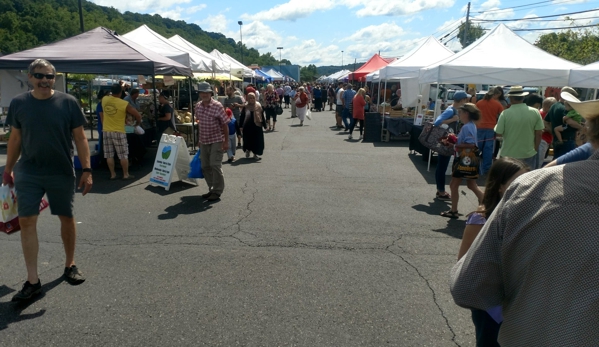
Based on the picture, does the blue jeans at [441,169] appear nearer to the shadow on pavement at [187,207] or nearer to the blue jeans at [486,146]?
the blue jeans at [486,146]

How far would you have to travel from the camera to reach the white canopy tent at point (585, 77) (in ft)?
30.7

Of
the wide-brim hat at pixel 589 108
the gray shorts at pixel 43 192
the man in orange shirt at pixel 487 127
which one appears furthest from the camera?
the man in orange shirt at pixel 487 127

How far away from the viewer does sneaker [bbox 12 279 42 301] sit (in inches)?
148

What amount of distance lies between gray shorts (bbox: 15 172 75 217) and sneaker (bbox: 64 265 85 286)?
0.52m

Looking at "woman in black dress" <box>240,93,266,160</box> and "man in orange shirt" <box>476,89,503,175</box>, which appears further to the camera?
"woman in black dress" <box>240,93,266,160</box>

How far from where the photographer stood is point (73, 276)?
4.21 metres

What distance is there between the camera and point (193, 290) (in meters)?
4.10

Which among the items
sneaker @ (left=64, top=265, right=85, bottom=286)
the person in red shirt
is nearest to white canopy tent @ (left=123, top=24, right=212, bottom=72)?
the person in red shirt

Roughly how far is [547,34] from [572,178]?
52706 mm

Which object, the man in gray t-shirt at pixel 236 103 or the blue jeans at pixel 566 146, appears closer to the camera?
the blue jeans at pixel 566 146

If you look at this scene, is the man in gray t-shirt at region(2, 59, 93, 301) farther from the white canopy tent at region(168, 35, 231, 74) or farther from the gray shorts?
the white canopy tent at region(168, 35, 231, 74)

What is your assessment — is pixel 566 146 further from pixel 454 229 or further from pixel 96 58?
pixel 96 58

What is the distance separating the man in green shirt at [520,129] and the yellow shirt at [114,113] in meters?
6.28

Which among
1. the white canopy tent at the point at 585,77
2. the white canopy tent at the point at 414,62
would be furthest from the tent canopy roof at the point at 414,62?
the white canopy tent at the point at 585,77
